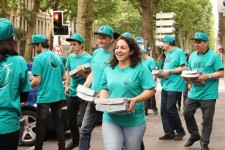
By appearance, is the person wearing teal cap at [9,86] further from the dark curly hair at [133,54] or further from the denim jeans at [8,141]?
the dark curly hair at [133,54]

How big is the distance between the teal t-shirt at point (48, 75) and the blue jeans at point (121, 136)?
267 cm

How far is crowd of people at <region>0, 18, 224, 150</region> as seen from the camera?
15.5 ft

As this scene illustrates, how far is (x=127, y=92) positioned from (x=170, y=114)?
15.3 ft

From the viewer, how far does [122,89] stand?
559cm

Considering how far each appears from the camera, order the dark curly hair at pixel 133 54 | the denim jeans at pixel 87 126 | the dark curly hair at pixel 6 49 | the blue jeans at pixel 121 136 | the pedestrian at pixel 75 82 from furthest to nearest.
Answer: the pedestrian at pixel 75 82
the denim jeans at pixel 87 126
the dark curly hair at pixel 133 54
the blue jeans at pixel 121 136
the dark curly hair at pixel 6 49

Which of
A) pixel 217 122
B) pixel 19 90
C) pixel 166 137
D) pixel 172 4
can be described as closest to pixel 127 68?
pixel 19 90

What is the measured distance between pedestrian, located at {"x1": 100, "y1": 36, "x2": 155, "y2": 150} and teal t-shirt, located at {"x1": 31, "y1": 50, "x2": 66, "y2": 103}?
255 cm

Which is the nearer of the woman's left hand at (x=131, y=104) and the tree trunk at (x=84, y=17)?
the woman's left hand at (x=131, y=104)

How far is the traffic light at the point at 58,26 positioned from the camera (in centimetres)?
1858

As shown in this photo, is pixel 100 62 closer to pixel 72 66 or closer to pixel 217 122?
pixel 72 66

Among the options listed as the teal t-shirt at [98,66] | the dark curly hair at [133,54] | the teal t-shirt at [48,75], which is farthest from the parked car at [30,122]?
the dark curly hair at [133,54]

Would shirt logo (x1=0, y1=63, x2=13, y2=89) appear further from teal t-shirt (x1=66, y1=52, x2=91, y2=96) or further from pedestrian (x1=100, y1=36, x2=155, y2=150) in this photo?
teal t-shirt (x1=66, y1=52, x2=91, y2=96)

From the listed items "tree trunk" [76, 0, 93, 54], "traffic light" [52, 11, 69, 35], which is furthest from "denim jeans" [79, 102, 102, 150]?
Result: "traffic light" [52, 11, 69, 35]

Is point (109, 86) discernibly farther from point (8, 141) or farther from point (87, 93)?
point (8, 141)
